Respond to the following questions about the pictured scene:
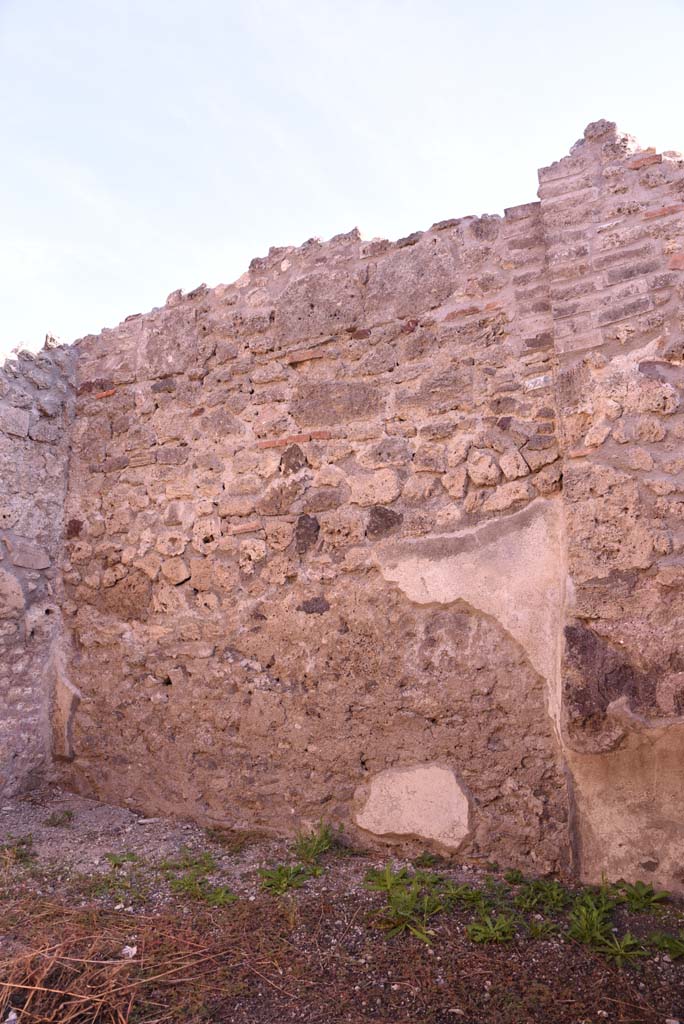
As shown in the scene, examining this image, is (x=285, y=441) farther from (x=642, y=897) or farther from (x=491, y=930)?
(x=642, y=897)

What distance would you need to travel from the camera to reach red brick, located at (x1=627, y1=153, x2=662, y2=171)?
267cm

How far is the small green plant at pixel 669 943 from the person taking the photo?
1965 millimetres

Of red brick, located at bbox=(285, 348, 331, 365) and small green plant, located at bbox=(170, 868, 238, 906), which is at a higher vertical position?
red brick, located at bbox=(285, 348, 331, 365)

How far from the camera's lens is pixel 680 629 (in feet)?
7.42

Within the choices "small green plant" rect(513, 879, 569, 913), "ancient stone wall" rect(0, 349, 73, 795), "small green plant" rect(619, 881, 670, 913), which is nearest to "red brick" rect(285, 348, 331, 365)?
"ancient stone wall" rect(0, 349, 73, 795)

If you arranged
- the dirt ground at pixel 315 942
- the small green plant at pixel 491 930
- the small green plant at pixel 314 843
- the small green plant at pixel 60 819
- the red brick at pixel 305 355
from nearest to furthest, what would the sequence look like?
the dirt ground at pixel 315 942 → the small green plant at pixel 491 930 → the small green plant at pixel 314 843 → the small green plant at pixel 60 819 → the red brick at pixel 305 355

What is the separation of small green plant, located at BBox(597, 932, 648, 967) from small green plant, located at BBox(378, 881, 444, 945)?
0.49 meters

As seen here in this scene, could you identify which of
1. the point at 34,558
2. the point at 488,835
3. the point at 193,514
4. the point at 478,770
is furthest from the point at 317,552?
the point at 34,558

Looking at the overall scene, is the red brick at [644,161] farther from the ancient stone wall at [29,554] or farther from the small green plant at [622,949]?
the ancient stone wall at [29,554]

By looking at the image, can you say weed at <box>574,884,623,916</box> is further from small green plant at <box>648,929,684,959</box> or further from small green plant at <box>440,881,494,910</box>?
small green plant at <box>440,881,494,910</box>

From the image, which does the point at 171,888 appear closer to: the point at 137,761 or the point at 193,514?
the point at 137,761

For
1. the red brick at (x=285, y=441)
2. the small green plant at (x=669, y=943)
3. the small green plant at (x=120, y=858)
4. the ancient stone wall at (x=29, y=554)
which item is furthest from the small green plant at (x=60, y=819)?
the small green plant at (x=669, y=943)

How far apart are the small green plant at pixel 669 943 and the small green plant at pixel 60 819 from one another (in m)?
2.38

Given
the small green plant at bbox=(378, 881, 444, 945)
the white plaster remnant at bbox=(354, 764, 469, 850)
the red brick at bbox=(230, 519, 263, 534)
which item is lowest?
the small green plant at bbox=(378, 881, 444, 945)
